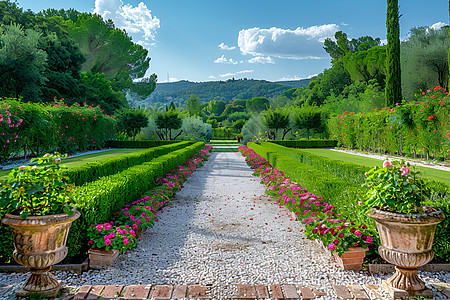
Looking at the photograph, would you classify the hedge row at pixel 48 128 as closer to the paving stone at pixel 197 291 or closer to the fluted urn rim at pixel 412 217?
the paving stone at pixel 197 291

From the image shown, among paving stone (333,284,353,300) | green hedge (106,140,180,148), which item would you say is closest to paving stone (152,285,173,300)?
paving stone (333,284,353,300)

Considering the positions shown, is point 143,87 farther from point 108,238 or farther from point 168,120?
point 108,238

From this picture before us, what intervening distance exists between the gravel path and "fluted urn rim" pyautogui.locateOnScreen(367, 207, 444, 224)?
0.68 metres

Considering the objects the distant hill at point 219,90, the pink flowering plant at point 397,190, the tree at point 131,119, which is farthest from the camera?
the distant hill at point 219,90

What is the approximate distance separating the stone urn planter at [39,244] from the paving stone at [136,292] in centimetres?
55

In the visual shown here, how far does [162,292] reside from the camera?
2402mm

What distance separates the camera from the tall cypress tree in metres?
16.8

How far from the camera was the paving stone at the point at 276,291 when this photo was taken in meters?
2.35

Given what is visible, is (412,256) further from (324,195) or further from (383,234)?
(324,195)

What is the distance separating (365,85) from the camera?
100 feet

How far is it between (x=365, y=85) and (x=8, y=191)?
110 feet

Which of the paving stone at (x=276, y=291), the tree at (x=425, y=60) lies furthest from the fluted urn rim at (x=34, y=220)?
the tree at (x=425, y=60)

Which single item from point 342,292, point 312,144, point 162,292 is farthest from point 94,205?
point 312,144

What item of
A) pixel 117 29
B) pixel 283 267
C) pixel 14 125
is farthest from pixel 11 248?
pixel 117 29
